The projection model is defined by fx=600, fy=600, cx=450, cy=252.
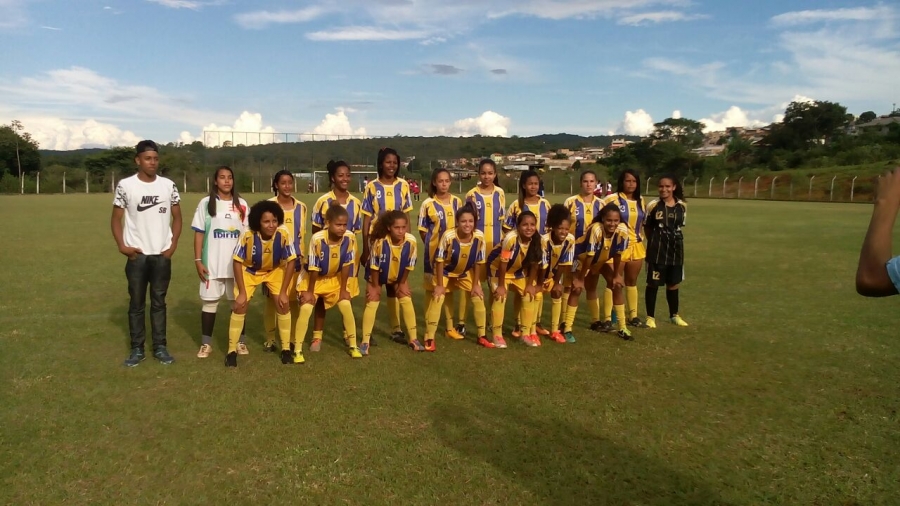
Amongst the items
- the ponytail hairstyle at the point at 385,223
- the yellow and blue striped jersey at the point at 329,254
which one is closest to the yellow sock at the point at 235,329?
the yellow and blue striped jersey at the point at 329,254

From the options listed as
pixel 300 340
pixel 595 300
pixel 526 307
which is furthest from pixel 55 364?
pixel 595 300

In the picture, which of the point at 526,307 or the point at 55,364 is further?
the point at 526,307

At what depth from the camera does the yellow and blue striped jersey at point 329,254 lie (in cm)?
578

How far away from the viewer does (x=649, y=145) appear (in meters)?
73.0

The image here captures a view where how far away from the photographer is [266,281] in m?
5.79

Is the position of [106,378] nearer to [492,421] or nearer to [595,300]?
[492,421]

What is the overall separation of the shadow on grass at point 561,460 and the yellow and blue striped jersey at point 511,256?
205cm

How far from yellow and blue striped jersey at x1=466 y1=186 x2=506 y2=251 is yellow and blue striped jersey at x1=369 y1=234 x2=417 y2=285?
100cm

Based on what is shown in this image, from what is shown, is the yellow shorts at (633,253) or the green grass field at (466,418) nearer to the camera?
the green grass field at (466,418)

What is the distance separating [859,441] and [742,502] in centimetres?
133

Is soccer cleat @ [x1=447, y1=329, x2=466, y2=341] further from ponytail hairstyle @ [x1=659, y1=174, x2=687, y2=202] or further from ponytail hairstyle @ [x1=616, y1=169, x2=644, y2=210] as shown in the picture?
ponytail hairstyle @ [x1=659, y1=174, x2=687, y2=202]

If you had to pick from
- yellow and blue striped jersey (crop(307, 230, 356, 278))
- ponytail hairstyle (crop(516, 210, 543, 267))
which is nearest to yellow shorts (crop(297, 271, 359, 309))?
yellow and blue striped jersey (crop(307, 230, 356, 278))

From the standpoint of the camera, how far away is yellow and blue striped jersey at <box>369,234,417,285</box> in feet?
20.0

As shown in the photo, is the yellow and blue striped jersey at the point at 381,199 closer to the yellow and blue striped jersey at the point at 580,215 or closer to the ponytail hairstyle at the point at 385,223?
the ponytail hairstyle at the point at 385,223
